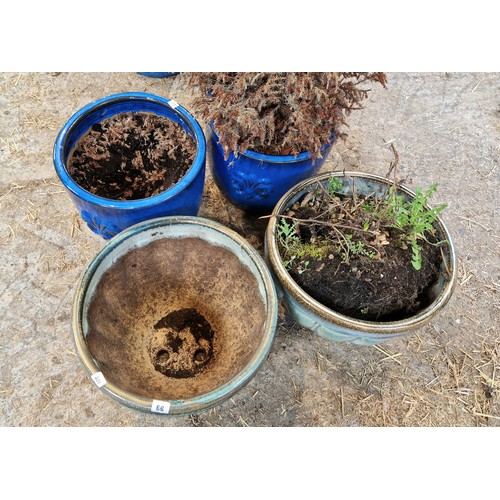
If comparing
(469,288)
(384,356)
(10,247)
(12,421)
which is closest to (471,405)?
(384,356)

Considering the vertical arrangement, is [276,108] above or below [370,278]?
above

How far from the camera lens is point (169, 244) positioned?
2176 mm

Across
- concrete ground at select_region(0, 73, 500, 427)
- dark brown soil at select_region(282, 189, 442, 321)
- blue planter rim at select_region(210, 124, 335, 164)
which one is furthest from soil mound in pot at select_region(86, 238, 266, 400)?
blue planter rim at select_region(210, 124, 335, 164)

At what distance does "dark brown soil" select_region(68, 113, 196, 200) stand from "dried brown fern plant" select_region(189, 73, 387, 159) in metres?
0.27

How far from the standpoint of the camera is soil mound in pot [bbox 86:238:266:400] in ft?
6.48

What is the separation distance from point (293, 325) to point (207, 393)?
0.96 meters

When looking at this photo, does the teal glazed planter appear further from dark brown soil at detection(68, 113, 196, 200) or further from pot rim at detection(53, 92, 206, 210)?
dark brown soil at detection(68, 113, 196, 200)

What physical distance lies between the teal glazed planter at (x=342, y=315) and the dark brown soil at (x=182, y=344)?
45 cm

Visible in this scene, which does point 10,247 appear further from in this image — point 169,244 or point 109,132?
point 169,244

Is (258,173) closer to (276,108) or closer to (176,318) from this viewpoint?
(276,108)

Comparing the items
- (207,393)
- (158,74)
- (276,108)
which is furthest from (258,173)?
(158,74)

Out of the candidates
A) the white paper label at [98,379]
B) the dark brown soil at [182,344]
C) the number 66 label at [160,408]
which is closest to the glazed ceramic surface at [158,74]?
the dark brown soil at [182,344]

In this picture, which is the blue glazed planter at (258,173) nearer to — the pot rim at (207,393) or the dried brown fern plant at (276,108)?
the dried brown fern plant at (276,108)

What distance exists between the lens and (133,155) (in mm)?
2467
